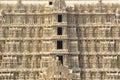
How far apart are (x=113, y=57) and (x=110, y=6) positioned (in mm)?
10215

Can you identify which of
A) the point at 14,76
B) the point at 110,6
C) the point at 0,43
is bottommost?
the point at 14,76

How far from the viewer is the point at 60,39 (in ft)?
260

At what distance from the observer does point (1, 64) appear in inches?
3123

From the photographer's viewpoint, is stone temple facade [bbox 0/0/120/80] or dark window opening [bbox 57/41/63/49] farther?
dark window opening [bbox 57/41/63/49]

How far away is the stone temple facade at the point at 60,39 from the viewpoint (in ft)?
260

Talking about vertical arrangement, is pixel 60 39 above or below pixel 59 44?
above

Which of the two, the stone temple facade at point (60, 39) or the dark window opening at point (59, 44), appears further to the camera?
the dark window opening at point (59, 44)

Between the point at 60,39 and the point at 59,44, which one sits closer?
the point at 60,39

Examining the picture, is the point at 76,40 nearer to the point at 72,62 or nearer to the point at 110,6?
the point at 72,62

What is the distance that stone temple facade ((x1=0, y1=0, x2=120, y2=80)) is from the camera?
79.1 meters

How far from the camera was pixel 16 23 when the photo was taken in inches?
3204

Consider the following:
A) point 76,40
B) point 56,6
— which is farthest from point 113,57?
point 56,6

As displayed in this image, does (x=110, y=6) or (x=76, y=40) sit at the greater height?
(x=110, y=6)

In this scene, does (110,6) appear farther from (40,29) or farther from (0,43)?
(0,43)
